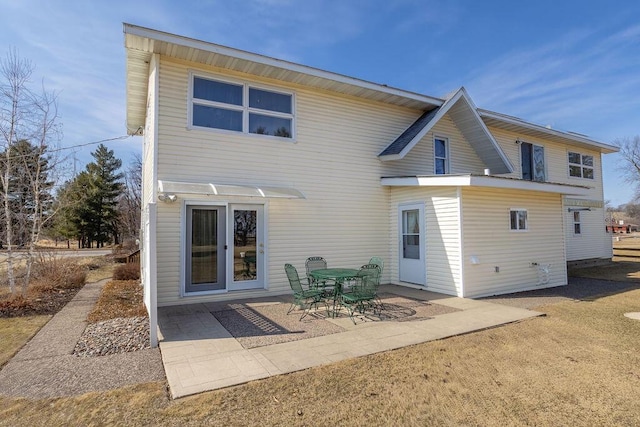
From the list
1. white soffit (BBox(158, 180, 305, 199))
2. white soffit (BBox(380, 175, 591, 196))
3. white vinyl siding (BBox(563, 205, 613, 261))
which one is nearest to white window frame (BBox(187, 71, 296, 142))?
white soffit (BBox(158, 180, 305, 199))

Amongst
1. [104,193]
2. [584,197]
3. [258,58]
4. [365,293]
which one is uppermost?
[258,58]

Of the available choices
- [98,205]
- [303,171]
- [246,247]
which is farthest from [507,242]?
[98,205]

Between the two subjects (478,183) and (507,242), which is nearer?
(478,183)

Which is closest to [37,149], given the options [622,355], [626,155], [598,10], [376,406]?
[376,406]

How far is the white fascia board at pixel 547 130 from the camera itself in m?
13.3

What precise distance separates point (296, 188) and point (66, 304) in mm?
6863

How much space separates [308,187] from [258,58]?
3635 mm

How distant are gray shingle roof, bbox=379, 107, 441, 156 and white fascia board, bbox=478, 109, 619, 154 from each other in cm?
271

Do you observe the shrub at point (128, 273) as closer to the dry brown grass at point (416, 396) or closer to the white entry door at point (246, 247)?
the white entry door at point (246, 247)

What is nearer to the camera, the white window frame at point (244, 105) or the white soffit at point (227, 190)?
the white soffit at point (227, 190)

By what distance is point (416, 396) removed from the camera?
378 centimetres

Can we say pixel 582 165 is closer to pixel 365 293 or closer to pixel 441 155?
pixel 441 155

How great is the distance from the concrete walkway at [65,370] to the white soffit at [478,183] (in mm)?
7758

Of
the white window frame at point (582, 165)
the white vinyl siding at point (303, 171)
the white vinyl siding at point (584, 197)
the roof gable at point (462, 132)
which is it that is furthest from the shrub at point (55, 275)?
the white window frame at point (582, 165)
